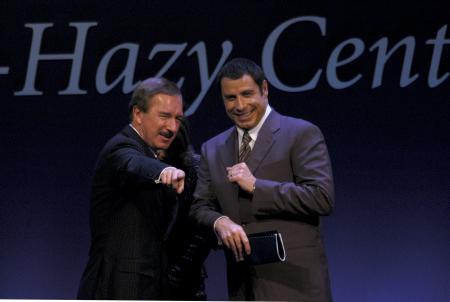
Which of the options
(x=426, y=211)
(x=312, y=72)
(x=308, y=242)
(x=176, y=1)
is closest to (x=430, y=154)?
(x=426, y=211)

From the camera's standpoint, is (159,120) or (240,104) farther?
(159,120)

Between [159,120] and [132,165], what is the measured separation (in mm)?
304

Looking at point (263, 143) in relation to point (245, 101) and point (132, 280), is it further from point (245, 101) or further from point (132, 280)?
point (132, 280)

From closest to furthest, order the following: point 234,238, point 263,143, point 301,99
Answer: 1. point 234,238
2. point 263,143
3. point 301,99

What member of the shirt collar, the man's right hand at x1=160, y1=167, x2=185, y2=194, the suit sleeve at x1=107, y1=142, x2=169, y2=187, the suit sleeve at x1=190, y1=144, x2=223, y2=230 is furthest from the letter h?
the man's right hand at x1=160, y1=167, x2=185, y2=194

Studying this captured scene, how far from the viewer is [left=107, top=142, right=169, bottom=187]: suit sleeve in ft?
9.13

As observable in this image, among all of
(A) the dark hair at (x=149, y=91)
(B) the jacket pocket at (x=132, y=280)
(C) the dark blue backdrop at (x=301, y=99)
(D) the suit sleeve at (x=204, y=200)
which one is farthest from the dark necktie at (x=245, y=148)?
(C) the dark blue backdrop at (x=301, y=99)

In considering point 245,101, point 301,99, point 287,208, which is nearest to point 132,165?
point 245,101

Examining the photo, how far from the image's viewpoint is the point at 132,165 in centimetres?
287

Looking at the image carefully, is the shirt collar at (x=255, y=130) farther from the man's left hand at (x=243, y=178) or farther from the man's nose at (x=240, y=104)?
the man's left hand at (x=243, y=178)

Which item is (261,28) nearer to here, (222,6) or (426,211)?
(222,6)

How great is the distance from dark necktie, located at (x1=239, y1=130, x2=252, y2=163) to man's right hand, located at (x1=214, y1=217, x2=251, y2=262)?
10.9 inches

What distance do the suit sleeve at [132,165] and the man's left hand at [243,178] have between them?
0.23 meters

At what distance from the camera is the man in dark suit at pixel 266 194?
8.82 feet
